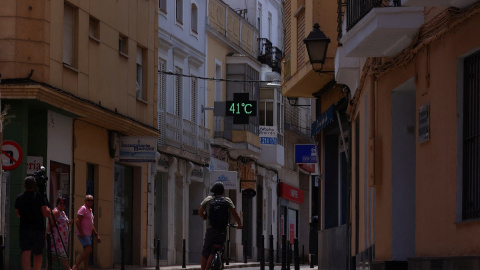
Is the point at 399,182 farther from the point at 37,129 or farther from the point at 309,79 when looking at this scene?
the point at 37,129

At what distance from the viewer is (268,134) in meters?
57.6

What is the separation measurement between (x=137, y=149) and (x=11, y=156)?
1319 cm

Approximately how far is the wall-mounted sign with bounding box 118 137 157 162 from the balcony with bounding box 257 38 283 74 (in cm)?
2129

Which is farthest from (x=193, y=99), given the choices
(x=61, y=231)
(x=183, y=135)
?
(x=61, y=231)

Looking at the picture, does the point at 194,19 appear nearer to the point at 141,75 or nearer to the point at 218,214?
the point at 141,75

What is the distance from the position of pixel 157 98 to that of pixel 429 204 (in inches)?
1101

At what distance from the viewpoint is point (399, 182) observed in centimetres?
1587

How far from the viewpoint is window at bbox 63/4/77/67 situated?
104 ft

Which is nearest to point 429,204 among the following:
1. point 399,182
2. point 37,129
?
point 399,182

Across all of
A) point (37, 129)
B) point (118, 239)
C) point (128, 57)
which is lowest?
point (118, 239)

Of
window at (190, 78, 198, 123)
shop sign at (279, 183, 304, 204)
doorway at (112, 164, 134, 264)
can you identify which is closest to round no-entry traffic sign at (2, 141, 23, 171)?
doorway at (112, 164, 134, 264)

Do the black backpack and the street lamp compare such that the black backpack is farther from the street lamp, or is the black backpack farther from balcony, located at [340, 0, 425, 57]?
balcony, located at [340, 0, 425, 57]

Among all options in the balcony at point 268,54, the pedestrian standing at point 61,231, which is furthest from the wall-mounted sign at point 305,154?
the balcony at point 268,54

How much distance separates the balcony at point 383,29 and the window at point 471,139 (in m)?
1.69
